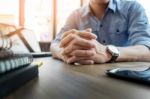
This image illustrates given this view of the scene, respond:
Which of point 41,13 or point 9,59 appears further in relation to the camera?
point 41,13

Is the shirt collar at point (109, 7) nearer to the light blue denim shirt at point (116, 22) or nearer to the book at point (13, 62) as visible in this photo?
the light blue denim shirt at point (116, 22)

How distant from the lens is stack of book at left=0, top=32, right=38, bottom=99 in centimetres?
38

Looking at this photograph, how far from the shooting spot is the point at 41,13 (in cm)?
468

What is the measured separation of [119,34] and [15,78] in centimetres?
113

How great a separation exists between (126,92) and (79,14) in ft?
3.99

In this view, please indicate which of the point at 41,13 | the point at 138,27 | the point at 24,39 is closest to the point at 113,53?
the point at 138,27

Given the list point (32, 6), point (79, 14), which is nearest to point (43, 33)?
point (32, 6)

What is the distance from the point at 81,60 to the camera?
0.91 meters

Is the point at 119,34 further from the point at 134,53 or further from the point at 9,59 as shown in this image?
the point at 9,59

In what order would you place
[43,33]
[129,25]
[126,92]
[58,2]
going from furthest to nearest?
[58,2] → [43,33] → [129,25] → [126,92]

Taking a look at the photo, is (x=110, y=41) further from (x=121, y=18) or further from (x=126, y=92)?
(x=126, y=92)

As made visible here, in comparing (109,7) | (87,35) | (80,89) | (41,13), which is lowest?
(80,89)

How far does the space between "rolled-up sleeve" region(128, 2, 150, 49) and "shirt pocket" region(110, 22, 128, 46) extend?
1.6 inches

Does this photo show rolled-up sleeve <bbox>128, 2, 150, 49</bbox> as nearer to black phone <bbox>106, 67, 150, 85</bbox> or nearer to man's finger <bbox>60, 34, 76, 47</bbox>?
man's finger <bbox>60, 34, 76, 47</bbox>
